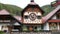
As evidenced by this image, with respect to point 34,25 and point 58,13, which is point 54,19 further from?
point 34,25

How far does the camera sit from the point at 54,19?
37.8 metres

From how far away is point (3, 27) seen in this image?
123ft

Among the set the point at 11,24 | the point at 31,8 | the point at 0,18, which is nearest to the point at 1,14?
the point at 0,18

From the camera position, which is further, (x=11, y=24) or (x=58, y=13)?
(x=58, y=13)

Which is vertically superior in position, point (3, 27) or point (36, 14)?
point (36, 14)

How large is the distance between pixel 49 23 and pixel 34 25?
327 cm

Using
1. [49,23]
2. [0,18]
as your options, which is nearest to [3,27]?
[0,18]

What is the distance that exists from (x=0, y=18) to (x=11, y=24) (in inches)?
125

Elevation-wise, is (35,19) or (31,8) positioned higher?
(31,8)

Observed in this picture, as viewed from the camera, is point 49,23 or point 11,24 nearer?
point 11,24

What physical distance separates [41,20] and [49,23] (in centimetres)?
190

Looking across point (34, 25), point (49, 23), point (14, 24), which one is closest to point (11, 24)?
point (14, 24)

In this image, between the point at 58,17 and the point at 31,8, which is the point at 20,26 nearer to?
the point at 31,8

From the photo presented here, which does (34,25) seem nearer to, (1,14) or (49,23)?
(49,23)
